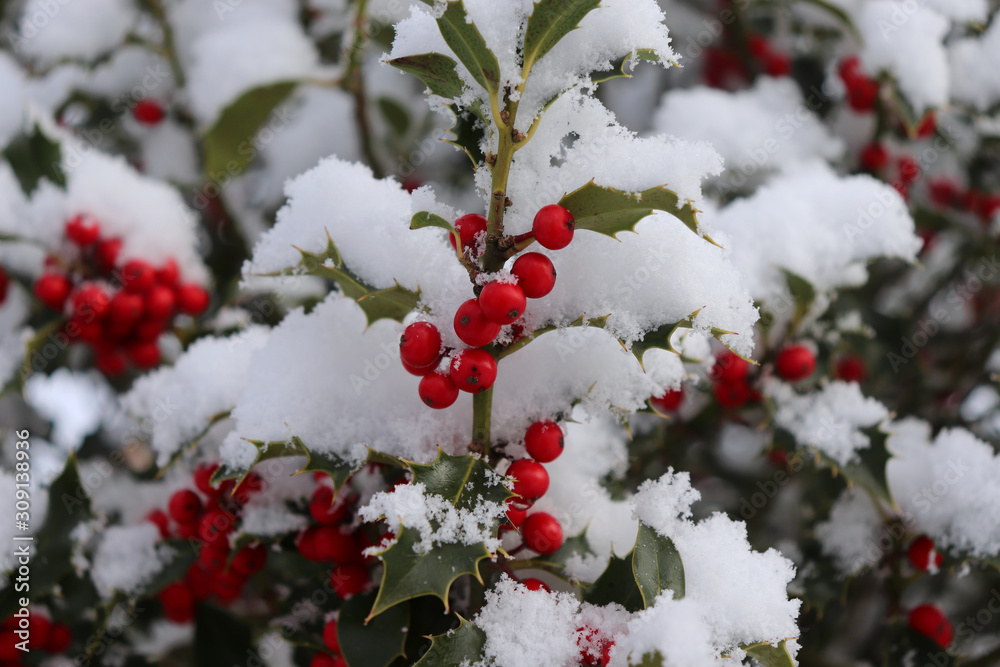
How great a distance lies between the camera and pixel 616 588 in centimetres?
82

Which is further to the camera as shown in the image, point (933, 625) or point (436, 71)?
point (933, 625)

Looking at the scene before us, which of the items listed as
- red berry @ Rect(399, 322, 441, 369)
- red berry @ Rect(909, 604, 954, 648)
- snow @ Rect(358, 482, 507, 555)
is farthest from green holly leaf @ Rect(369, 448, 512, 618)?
red berry @ Rect(909, 604, 954, 648)

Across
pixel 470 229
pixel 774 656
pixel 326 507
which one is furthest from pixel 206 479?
pixel 774 656

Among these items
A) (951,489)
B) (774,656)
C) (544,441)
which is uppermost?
(544,441)

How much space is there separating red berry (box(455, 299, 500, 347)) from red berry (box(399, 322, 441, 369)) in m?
0.04

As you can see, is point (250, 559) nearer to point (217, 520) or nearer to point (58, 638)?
point (217, 520)

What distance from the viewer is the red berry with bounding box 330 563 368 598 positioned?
93 cm

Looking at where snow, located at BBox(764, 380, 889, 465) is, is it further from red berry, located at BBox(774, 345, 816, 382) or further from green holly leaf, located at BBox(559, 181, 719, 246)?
green holly leaf, located at BBox(559, 181, 719, 246)

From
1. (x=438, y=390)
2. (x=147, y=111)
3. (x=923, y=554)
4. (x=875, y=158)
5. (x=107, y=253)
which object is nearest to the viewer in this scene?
(x=438, y=390)

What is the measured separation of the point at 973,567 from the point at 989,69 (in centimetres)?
115

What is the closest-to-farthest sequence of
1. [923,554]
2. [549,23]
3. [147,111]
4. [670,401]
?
1. [549,23]
2. [923,554]
3. [670,401]
4. [147,111]

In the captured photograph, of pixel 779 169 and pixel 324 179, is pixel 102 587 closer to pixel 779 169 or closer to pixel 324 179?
pixel 324 179

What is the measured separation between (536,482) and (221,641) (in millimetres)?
810

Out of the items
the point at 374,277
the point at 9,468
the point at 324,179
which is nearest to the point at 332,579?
the point at 374,277
